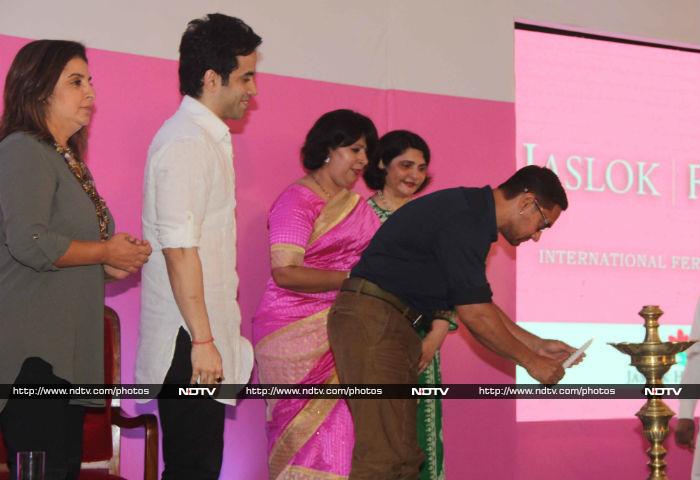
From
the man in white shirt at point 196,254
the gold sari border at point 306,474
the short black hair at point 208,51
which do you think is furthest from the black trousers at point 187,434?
the gold sari border at point 306,474

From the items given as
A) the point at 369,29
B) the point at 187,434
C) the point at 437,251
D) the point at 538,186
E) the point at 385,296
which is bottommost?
the point at 187,434

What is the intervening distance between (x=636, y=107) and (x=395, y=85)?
1.35 m

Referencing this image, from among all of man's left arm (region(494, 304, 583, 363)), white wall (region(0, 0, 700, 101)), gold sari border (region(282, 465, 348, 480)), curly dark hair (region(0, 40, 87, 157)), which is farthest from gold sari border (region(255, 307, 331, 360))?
curly dark hair (region(0, 40, 87, 157))

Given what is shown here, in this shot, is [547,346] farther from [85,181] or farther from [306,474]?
[85,181]

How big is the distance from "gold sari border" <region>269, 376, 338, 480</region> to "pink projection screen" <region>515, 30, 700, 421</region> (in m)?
1.35

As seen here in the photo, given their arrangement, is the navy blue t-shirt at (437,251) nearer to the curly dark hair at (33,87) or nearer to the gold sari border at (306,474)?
the gold sari border at (306,474)

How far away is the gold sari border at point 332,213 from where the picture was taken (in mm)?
3248

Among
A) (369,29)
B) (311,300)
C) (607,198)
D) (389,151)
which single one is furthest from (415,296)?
(607,198)

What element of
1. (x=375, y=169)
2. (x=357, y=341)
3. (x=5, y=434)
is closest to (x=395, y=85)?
(x=375, y=169)

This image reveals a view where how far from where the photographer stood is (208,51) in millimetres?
2578

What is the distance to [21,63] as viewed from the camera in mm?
2137

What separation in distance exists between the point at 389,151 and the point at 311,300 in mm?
743

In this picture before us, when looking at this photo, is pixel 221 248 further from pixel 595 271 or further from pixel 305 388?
pixel 595 271

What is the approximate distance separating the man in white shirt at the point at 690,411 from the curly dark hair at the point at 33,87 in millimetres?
1988
